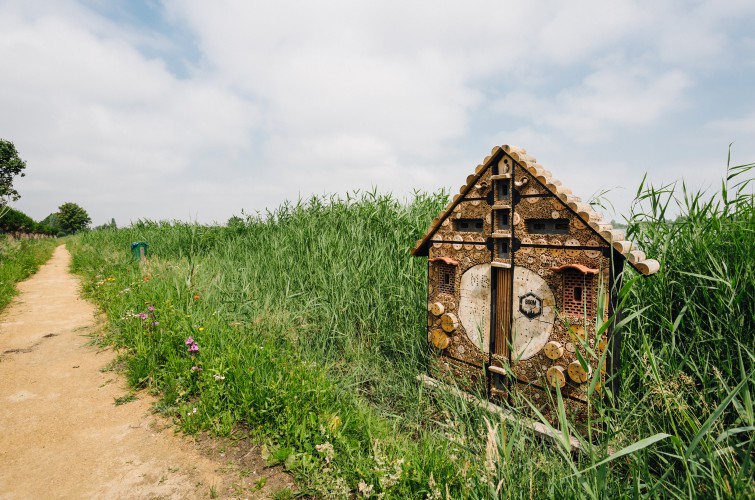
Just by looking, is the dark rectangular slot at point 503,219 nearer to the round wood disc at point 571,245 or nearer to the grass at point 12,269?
the round wood disc at point 571,245

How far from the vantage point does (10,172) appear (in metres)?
32.2

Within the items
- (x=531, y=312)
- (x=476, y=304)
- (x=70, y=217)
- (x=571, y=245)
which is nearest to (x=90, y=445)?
(x=476, y=304)

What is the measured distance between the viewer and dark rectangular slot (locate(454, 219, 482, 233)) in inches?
119

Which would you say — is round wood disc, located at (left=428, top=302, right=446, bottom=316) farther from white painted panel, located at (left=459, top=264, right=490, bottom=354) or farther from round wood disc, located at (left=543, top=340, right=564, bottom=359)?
round wood disc, located at (left=543, top=340, right=564, bottom=359)

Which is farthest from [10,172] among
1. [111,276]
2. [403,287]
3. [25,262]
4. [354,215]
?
[403,287]

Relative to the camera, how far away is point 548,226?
2.64 metres

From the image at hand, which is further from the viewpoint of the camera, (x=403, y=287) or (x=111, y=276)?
(x=111, y=276)

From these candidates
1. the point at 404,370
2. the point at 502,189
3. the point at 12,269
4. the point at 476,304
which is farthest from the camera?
A: the point at 12,269

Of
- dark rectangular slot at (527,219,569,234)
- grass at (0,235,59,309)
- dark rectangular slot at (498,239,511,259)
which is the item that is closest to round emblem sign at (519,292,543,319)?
dark rectangular slot at (498,239,511,259)

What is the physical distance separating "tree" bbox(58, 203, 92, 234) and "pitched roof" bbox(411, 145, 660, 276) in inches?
2865

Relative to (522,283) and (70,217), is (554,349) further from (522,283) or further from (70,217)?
(70,217)

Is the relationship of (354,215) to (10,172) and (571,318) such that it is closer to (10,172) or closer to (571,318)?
(571,318)

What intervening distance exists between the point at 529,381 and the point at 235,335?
251 centimetres

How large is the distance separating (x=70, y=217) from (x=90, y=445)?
240ft
